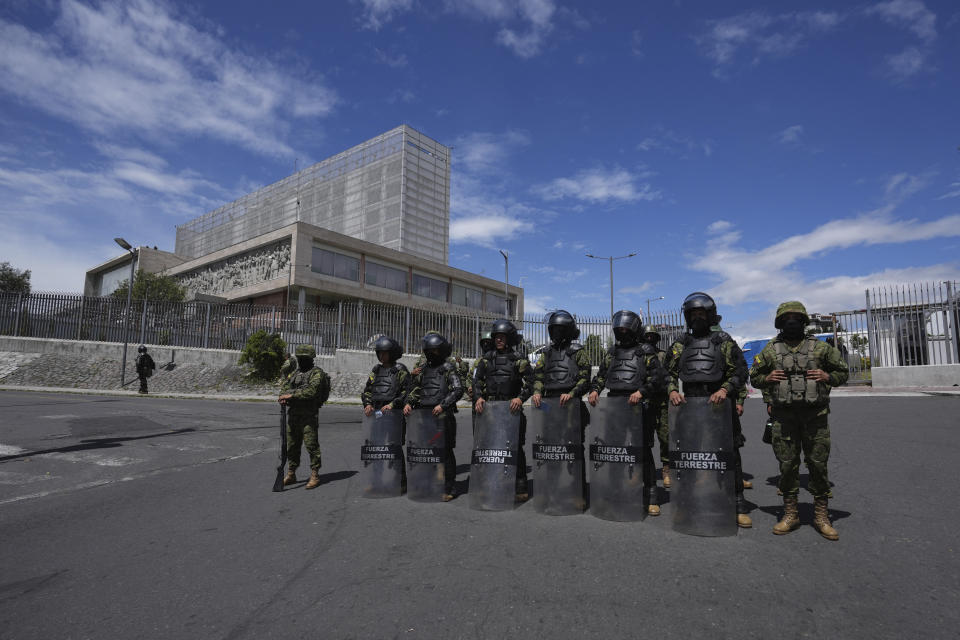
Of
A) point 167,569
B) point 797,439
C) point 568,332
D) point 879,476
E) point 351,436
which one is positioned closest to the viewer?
point 167,569

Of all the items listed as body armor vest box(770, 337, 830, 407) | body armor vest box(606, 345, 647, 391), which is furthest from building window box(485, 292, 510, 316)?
body armor vest box(770, 337, 830, 407)

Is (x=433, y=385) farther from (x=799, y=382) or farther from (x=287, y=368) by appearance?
(x=799, y=382)

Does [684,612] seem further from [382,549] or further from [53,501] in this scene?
[53,501]

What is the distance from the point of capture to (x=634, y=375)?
5.10 meters

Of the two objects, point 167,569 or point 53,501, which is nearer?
point 167,569

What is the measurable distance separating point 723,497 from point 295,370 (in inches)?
205

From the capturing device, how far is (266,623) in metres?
3.05

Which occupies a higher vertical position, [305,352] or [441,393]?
[305,352]

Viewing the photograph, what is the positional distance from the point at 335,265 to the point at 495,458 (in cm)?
3600

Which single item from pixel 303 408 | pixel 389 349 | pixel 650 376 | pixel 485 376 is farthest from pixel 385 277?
pixel 650 376

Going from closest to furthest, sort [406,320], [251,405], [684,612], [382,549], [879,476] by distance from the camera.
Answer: [684,612] → [382,549] → [879,476] → [251,405] → [406,320]

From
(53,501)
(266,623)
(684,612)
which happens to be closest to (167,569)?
(266,623)

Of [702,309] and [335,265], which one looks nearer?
[702,309]

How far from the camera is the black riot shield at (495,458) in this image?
5387 mm
